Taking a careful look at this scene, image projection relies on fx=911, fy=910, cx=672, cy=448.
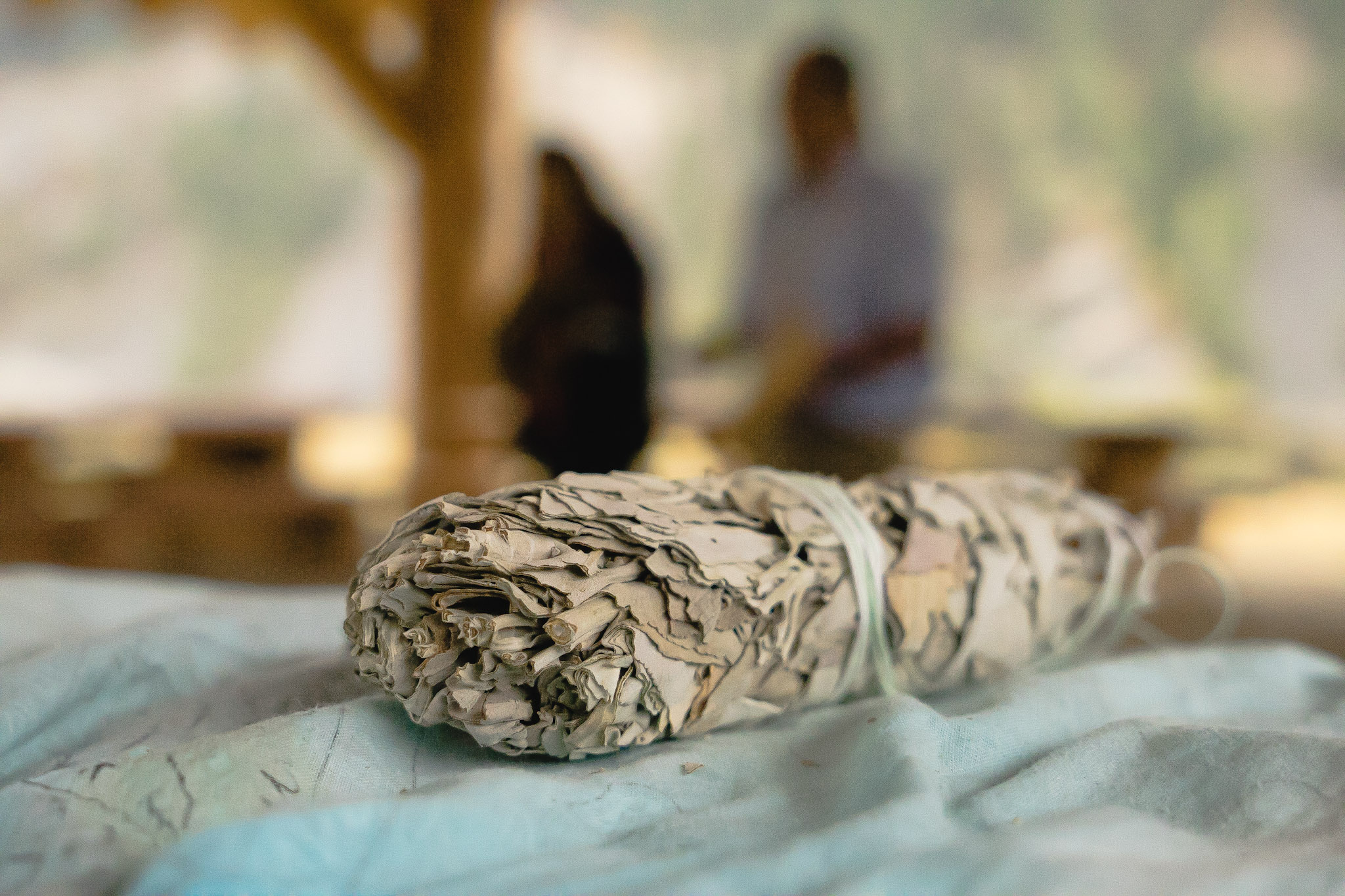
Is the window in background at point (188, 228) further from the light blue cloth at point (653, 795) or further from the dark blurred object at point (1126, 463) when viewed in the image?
the light blue cloth at point (653, 795)

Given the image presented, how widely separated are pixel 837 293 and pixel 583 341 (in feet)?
1.53

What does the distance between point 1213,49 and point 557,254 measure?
2.70 m

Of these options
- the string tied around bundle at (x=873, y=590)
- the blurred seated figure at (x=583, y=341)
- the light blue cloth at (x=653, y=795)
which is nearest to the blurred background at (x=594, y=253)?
the blurred seated figure at (x=583, y=341)

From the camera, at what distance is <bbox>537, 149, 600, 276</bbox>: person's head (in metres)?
1.67

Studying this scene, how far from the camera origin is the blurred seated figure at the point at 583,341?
5.41ft

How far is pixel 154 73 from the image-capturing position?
376 cm

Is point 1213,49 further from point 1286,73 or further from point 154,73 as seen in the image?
point 154,73

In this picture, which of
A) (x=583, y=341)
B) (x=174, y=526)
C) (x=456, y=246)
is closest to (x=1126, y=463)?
(x=583, y=341)

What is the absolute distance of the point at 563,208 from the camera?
1.68 meters

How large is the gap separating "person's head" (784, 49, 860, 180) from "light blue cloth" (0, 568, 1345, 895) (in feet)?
4.13

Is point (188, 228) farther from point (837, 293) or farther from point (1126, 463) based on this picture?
point (1126, 463)

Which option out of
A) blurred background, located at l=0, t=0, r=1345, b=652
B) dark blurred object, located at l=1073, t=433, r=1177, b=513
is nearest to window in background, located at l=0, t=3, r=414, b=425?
blurred background, located at l=0, t=0, r=1345, b=652

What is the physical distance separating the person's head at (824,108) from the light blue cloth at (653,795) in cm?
126

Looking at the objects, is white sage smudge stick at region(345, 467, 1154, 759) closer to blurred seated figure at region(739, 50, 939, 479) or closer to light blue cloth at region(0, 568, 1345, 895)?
light blue cloth at region(0, 568, 1345, 895)
